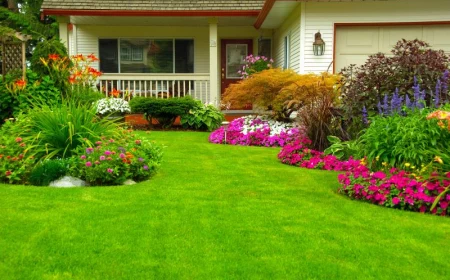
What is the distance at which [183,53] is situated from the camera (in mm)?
16250

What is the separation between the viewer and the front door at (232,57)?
1644 centimetres

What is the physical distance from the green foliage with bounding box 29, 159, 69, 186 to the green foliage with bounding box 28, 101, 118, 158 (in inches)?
12.7

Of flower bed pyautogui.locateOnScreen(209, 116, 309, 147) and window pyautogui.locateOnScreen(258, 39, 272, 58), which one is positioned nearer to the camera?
flower bed pyautogui.locateOnScreen(209, 116, 309, 147)

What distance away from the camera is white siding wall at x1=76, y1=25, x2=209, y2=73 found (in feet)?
51.9

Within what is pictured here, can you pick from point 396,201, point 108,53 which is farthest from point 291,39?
point 396,201

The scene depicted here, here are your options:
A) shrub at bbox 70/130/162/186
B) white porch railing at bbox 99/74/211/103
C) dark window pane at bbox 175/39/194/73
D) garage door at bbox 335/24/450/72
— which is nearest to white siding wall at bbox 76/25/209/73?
dark window pane at bbox 175/39/194/73

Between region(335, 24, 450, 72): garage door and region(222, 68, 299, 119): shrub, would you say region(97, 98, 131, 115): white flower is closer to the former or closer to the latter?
region(222, 68, 299, 119): shrub

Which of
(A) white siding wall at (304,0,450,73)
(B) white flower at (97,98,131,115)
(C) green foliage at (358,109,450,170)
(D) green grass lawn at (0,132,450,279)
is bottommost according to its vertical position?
(D) green grass lawn at (0,132,450,279)

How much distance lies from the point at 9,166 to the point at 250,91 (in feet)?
19.0

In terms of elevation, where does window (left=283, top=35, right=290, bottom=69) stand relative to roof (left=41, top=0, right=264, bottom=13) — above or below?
below

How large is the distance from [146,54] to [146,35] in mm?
629

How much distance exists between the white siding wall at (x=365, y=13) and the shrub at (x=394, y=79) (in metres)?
4.61

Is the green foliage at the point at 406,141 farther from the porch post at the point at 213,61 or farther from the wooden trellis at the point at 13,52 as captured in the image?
the porch post at the point at 213,61

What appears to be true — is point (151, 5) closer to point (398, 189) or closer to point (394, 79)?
point (394, 79)
